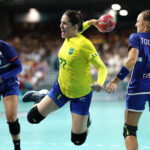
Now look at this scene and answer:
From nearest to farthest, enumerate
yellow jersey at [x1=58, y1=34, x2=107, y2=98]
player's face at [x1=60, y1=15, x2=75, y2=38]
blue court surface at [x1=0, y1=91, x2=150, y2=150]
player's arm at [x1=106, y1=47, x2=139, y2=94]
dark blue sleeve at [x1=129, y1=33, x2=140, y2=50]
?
player's arm at [x1=106, y1=47, x2=139, y2=94] < dark blue sleeve at [x1=129, y1=33, x2=140, y2=50] < yellow jersey at [x1=58, y1=34, x2=107, y2=98] < player's face at [x1=60, y1=15, x2=75, y2=38] < blue court surface at [x1=0, y1=91, x2=150, y2=150]

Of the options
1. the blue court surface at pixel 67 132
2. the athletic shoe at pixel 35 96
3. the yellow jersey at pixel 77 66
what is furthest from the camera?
the blue court surface at pixel 67 132

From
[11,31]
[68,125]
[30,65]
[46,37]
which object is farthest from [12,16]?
[68,125]

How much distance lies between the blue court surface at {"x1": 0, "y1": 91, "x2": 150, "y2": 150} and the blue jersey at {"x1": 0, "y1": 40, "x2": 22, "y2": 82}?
128cm

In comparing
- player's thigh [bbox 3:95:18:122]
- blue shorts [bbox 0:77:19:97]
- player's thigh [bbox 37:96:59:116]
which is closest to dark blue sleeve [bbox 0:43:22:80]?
blue shorts [bbox 0:77:19:97]

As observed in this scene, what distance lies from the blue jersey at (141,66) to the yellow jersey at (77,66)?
344mm

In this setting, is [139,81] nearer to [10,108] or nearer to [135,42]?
[135,42]

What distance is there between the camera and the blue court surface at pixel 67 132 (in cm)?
538

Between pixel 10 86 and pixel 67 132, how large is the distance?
2113 millimetres

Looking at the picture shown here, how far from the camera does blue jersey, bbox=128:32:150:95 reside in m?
3.88

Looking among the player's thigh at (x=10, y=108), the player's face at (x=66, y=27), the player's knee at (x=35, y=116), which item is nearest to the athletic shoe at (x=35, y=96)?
the player's knee at (x=35, y=116)

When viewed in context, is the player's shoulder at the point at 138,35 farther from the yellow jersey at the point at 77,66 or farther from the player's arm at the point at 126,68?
the yellow jersey at the point at 77,66

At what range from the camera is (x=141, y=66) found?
156 inches

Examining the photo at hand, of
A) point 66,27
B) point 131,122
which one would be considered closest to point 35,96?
point 66,27

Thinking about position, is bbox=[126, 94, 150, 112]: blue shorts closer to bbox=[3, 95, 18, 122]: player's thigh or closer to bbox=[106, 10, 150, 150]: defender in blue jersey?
bbox=[106, 10, 150, 150]: defender in blue jersey
